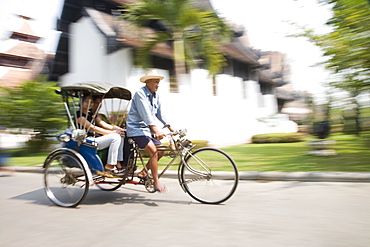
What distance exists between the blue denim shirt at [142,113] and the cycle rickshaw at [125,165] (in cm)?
29

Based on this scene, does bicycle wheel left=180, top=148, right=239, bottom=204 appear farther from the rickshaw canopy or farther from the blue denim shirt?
the rickshaw canopy

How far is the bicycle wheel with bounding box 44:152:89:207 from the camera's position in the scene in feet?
15.4

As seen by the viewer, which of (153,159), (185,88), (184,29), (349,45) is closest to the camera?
(153,159)

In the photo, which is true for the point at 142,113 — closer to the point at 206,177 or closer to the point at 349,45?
the point at 206,177

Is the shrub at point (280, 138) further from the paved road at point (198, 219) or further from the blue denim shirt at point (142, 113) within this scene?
the blue denim shirt at point (142, 113)

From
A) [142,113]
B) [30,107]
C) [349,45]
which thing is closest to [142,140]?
[142,113]

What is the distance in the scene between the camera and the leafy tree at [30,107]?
12.8 m

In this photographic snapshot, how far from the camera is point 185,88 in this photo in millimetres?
16750

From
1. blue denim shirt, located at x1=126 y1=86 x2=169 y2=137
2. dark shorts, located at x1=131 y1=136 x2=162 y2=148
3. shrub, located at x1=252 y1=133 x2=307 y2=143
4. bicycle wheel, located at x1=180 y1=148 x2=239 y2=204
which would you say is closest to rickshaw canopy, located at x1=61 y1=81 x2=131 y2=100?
blue denim shirt, located at x1=126 y1=86 x2=169 y2=137

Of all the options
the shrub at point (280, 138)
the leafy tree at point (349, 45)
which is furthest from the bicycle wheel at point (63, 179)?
the shrub at point (280, 138)

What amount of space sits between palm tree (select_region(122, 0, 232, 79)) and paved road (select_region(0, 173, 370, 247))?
24.6ft

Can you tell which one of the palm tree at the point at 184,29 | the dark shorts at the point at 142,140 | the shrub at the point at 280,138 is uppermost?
the palm tree at the point at 184,29

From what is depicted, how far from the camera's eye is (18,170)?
9.06m

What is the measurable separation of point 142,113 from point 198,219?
164 centimetres
